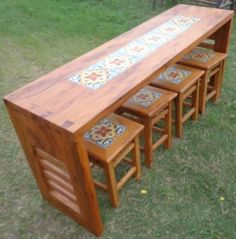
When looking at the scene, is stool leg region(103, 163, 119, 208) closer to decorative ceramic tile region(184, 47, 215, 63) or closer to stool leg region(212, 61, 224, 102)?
decorative ceramic tile region(184, 47, 215, 63)

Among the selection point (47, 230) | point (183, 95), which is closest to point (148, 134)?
point (183, 95)

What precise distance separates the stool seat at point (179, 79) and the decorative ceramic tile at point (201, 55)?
18cm

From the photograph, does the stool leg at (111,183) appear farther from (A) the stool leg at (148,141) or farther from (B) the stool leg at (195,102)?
(B) the stool leg at (195,102)

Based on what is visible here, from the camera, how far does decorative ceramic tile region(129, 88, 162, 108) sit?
99.5 inches

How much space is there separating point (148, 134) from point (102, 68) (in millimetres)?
638

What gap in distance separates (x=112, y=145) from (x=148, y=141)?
0.51 m

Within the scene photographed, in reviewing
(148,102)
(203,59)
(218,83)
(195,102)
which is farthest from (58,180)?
(218,83)

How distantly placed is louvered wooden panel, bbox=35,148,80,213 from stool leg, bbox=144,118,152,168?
72 cm

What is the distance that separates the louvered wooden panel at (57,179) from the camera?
2.01 meters

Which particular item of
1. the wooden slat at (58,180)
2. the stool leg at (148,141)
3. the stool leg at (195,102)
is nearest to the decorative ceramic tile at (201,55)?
the stool leg at (195,102)

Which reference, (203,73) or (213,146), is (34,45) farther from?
(213,146)

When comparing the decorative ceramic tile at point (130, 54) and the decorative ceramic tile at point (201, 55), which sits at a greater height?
the decorative ceramic tile at point (130, 54)

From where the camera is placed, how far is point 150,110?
2443 millimetres

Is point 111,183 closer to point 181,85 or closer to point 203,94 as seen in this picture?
point 181,85
